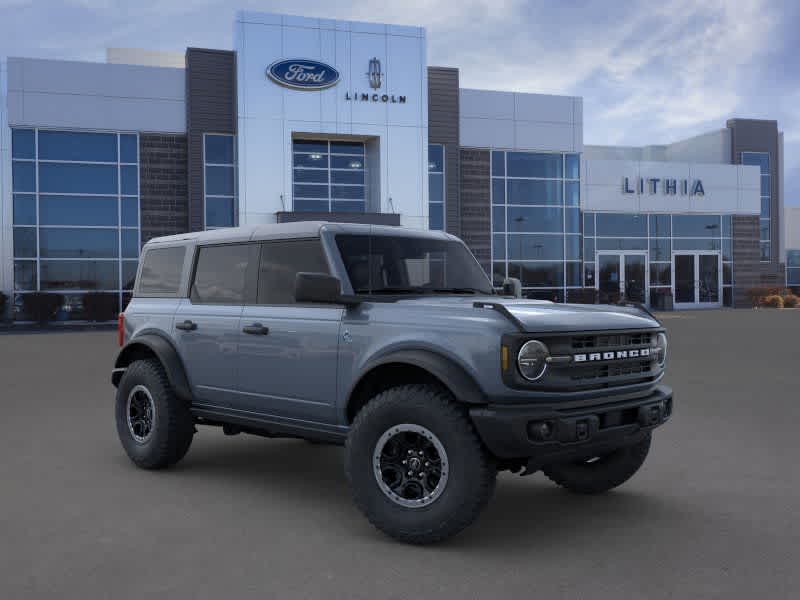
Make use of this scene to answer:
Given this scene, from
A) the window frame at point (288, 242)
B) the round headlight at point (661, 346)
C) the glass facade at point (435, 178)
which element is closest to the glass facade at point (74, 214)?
the glass facade at point (435, 178)

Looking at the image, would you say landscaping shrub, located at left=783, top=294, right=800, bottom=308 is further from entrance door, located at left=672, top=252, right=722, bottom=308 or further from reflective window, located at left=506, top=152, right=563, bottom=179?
reflective window, located at left=506, top=152, right=563, bottom=179

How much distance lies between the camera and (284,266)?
5.99 m

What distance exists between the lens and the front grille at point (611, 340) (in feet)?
15.9

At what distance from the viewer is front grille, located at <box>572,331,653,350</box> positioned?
4859mm

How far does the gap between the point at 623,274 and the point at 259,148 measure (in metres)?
20.2

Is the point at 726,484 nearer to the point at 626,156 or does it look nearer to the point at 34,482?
the point at 34,482

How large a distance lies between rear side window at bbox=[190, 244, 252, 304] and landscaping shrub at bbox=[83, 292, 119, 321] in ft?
78.2

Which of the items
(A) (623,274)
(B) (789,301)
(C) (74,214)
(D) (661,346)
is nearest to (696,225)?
(A) (623,274)

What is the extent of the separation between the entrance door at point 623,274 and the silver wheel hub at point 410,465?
119ft

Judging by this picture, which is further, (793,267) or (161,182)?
(793,267)

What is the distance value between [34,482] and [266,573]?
287cm

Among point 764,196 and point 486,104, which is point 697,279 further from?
point 486,104

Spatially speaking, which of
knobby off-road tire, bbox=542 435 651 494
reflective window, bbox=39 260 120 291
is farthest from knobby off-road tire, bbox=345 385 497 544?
reflective window, bbox=39 260 120 291

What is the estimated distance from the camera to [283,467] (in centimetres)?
688
